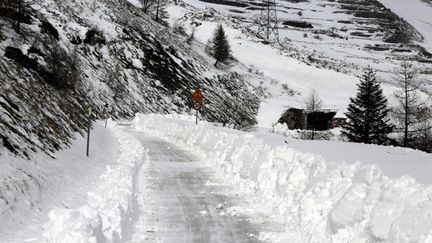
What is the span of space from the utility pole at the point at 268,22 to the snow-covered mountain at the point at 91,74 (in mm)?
47711

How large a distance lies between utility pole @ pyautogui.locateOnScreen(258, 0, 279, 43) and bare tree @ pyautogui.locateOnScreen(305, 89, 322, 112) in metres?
47.1

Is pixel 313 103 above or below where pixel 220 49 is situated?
below

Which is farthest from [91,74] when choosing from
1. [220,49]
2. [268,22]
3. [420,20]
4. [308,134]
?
[420,20]

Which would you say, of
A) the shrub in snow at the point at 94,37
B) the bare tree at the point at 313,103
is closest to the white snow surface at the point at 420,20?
the bare tree at the point at 313,103

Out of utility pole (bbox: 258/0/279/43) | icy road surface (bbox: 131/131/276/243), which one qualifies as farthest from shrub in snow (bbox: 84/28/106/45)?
utility pole (bbox: 258/0/279/43)

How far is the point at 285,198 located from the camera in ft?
34.7

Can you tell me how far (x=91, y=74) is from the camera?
5047cm

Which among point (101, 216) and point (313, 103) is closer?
point (101, 216)

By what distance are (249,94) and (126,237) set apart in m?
67.3

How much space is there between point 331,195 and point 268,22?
398 ft

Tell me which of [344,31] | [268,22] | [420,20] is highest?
[420,20]

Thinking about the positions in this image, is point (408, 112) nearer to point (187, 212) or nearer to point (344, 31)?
point (187, 212)

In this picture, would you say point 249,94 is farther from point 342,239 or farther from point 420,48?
point 420,48

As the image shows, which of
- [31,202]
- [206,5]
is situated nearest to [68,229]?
[31,202]
